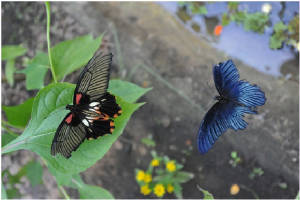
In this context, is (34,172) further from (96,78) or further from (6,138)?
(96,78)

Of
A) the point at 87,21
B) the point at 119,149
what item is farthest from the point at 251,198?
the point at 87,21

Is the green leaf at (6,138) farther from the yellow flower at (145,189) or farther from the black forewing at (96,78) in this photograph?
the yellow flower at (145,189)

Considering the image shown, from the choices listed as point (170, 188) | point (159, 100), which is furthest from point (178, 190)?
point (159, 100)

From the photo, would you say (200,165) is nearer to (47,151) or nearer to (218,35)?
(218,35)

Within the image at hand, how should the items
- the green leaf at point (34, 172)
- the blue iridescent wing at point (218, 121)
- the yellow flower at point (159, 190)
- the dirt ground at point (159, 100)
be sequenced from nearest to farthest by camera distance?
the blue iridescent wing at point (218, 121)
the green leaf at point (34, 172)
the dirt ground at point (159, 100)
the yellow flower at point (159, 190)

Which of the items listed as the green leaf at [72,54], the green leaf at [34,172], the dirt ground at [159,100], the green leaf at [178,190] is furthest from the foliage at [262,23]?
the green leaf at [34,172]

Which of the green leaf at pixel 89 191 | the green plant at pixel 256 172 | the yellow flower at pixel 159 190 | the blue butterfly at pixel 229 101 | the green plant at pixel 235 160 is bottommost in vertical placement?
the yellow flower at pixel 159 190

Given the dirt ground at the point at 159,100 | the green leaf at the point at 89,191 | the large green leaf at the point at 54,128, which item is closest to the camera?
the large green leaf at the point at 54,128

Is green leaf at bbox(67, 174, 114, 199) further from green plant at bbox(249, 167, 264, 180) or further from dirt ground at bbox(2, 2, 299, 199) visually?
green plant at bbox(249, 167, 264, 180)
